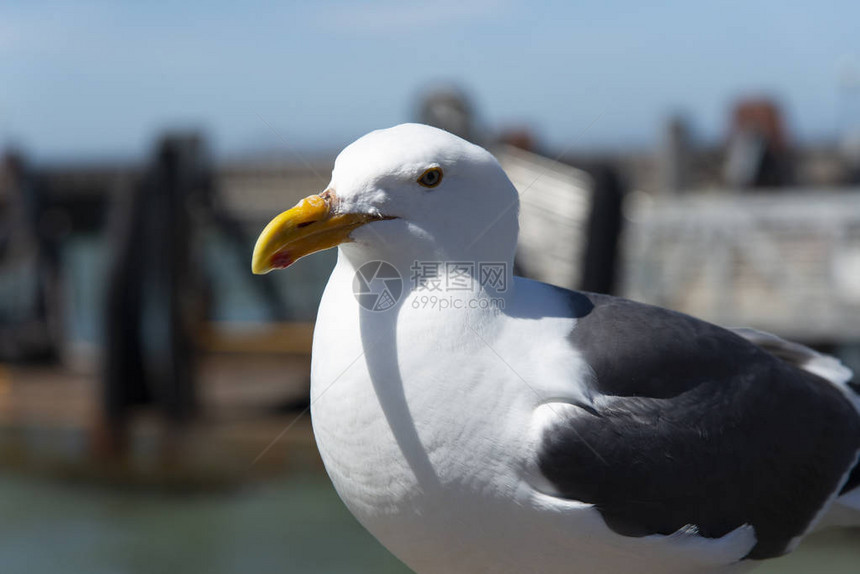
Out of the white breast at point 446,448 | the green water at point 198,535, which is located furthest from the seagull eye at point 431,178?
the green water at point 198,535

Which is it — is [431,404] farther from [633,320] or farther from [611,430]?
[633,320]

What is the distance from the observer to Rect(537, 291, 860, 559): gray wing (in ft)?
6.98

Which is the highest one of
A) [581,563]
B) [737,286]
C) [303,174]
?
[581,563]

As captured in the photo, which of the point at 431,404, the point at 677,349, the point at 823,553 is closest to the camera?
the point at 431,404

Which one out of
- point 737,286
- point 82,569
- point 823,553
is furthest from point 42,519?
point 737,286

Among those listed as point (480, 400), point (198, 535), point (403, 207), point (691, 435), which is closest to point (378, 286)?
point (403, 207)

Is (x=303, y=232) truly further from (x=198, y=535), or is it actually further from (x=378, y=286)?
(x=198, y=535)

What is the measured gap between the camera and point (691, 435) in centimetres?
227

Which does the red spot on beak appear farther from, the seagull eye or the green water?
the green water

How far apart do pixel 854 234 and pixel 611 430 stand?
11.4 m

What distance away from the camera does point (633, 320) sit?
2.38 meters

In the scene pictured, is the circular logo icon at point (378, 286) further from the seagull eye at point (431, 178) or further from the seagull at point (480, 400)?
the seagull eye at point (431, 178)

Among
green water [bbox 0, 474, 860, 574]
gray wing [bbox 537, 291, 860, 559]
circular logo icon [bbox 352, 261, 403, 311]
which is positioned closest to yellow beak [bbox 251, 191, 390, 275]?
circular logo icon [bbox 352, 261, 403, 311]

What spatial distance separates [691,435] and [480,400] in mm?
570
